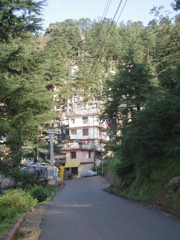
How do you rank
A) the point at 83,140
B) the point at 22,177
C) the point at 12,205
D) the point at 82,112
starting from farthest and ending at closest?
the point at 83,140
the point at 82,112
the point at 22,177
the point at 12,205

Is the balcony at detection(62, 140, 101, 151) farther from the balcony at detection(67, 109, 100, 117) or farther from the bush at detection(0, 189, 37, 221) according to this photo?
the bush at detection(0, 189, 37, 221)

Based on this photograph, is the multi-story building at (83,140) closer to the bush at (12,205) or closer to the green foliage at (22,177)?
the green foliage at (22,177)

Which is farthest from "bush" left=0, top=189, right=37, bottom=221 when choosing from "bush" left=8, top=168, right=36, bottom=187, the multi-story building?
the multi-story building

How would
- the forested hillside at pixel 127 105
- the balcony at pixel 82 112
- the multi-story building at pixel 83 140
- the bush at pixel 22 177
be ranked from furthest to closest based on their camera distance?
the balcony at pixel 82 112, the multi-story building at pixel 83 140, the bush at pixel 22 177, the forested hillside at pixel 127 105

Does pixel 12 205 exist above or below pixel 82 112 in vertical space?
below

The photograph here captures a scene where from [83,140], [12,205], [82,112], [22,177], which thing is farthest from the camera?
[83,140]

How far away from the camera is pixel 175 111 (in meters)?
14.4

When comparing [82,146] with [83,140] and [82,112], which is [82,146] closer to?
[83,140]

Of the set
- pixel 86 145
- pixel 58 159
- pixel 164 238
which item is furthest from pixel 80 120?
pixel 164 238

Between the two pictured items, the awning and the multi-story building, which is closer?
the awning

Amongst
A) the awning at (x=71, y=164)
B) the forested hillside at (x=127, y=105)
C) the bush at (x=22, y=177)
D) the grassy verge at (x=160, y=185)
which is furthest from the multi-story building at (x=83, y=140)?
the grassy verge at (x=160, y=185)

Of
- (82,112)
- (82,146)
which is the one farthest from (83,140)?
(82,112)

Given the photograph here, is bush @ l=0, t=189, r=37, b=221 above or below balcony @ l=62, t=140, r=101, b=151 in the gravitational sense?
below

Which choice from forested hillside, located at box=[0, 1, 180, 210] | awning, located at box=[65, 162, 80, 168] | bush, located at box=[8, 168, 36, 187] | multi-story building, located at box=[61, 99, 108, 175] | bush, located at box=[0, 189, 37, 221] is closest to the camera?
bush, located at box=[0, 189, 37, 221]
